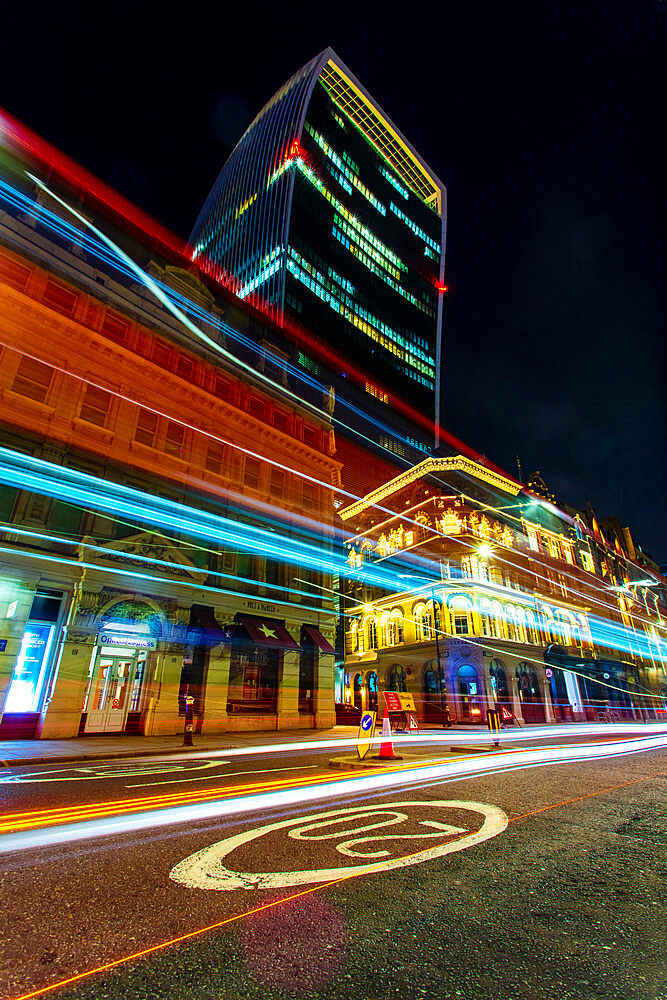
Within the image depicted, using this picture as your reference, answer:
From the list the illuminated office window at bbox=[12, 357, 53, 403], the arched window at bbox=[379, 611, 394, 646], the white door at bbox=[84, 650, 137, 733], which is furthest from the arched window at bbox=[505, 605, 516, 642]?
the illuminated office window at bbox=[12, 357, 53, 403]

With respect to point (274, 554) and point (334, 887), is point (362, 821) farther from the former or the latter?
point (274, 554)

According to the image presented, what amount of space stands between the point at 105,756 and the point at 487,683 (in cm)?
2803

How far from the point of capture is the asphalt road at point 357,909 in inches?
85.4

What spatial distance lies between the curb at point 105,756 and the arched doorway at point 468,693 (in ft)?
75.1

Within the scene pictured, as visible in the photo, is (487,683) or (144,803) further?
(487,683)

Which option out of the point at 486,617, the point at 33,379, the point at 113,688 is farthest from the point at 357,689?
the point at 33,379

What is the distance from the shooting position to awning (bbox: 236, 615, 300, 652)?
68.0 feet

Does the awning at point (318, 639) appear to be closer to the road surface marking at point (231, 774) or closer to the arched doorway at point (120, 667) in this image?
the arched doorway at point (120, 667)

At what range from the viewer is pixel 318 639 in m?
23.7

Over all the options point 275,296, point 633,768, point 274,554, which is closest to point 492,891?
point 633,768

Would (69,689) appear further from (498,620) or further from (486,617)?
(498,620)

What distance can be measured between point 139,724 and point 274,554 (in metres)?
9.94

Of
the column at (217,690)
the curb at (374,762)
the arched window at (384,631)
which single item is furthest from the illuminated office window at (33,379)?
the arched window at (384,631)

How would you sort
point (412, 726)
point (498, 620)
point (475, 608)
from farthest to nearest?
point (498, 620) → point (475, 608) → point (412, 726)
